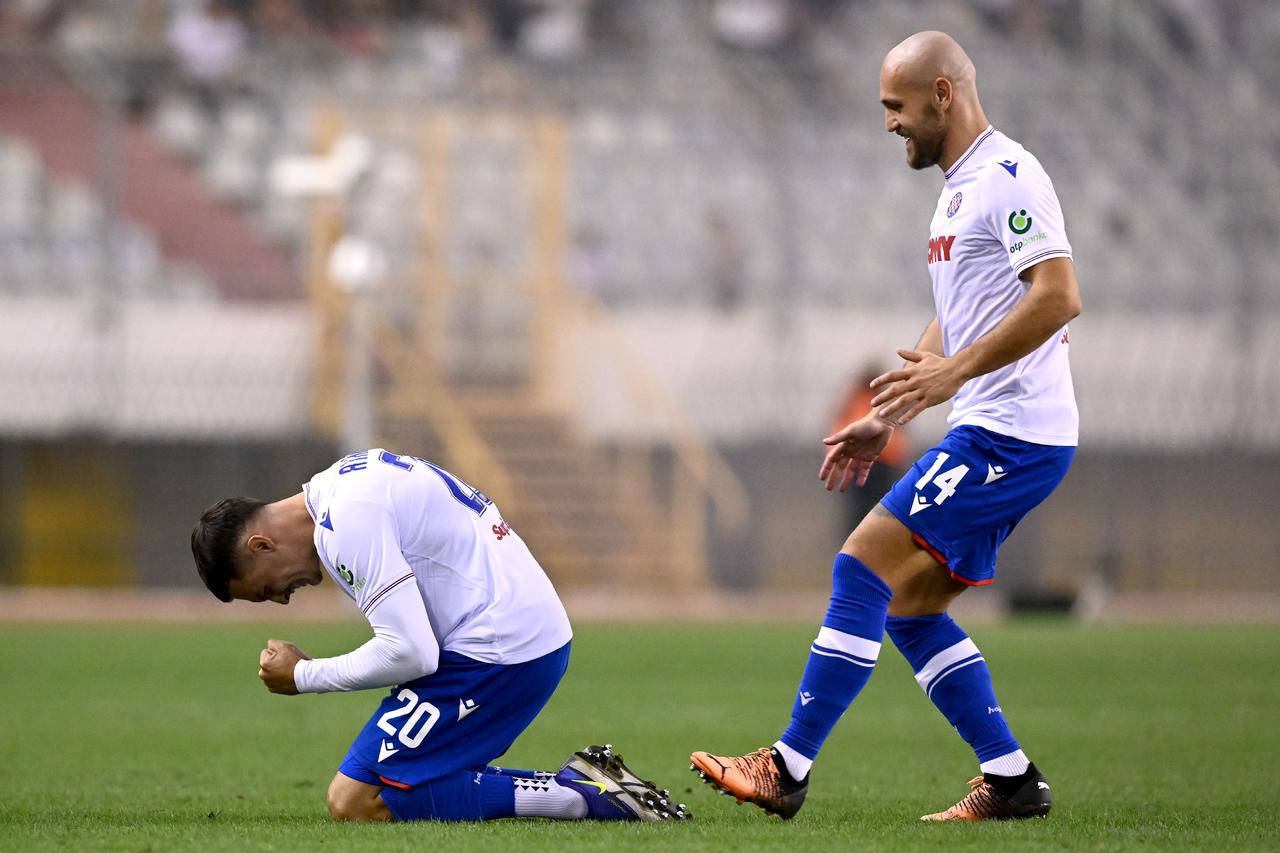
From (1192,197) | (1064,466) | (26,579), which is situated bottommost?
(26,579)

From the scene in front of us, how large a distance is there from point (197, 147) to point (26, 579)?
6.31 meters

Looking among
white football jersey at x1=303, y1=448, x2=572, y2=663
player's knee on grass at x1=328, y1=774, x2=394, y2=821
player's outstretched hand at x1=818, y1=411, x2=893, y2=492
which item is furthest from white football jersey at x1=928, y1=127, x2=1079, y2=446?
player's knee on grass at x1=328, y1=774, x2=394, y2=821

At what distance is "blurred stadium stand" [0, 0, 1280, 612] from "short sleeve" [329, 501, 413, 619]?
599 inches

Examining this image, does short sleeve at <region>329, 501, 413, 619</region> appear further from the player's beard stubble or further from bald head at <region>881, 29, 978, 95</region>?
bald head at <region>881, 29, 978, 95</region>

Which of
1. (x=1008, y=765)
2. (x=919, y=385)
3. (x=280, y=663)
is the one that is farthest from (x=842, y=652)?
(x=280, y=663)

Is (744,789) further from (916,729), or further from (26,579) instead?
(26,579)

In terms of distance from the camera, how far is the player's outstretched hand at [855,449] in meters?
4.98

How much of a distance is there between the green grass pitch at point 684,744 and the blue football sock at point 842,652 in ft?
0.95

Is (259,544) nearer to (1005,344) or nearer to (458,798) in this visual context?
(458,798)

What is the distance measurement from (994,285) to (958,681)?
3.78ft

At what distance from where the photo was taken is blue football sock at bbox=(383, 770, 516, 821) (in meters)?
4.96

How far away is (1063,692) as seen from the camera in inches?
390

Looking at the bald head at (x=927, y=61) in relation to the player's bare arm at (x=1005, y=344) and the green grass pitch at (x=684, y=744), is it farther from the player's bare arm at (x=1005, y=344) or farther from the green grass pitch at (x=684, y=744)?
the green grass pitch at (x=684, y=744)

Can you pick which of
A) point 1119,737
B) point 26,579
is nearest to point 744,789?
point 1119,737
